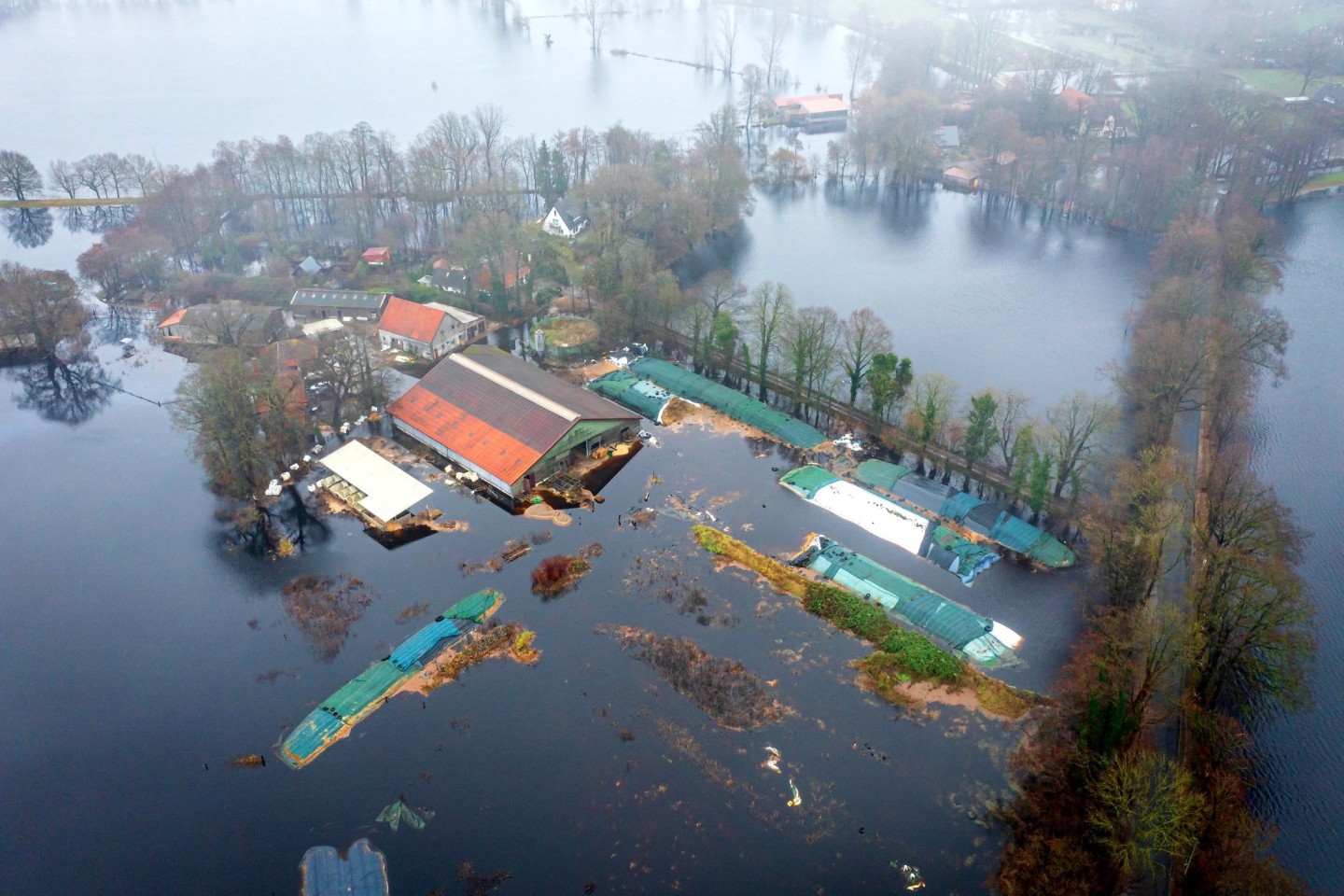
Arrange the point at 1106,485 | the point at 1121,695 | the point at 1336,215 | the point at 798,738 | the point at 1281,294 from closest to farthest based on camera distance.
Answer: the point at 1121,695 < the point at 798,738 < the point at 1106,485 < the point at 1281,294 < the point at 1336,215

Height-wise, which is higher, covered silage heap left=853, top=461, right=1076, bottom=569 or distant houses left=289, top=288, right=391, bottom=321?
distant houses left=289, top=288, right=391, bottom=321

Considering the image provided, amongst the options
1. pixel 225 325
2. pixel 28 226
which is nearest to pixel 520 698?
pixel 225 325

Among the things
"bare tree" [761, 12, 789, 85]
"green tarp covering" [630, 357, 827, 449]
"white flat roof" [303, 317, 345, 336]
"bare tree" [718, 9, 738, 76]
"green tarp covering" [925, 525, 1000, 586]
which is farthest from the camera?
"bare tree" [718, 9, 738, 76]

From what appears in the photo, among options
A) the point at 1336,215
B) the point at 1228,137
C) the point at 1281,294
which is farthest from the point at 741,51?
the point at 1281,294

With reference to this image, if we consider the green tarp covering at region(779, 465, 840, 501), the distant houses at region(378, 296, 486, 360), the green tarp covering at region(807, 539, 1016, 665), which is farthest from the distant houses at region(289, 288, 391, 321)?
the green tarp covering at region(807, 539, 1016, 665)

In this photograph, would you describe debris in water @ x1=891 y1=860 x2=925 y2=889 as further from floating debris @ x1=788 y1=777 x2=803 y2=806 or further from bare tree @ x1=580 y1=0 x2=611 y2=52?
bare tree @ x1=580 y1=0 x2=611 y2=52

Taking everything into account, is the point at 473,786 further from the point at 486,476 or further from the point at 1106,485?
the point at 1106,485

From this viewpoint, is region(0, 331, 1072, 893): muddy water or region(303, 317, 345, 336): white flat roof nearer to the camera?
region(0, 331, 1072, 893): muddy water
